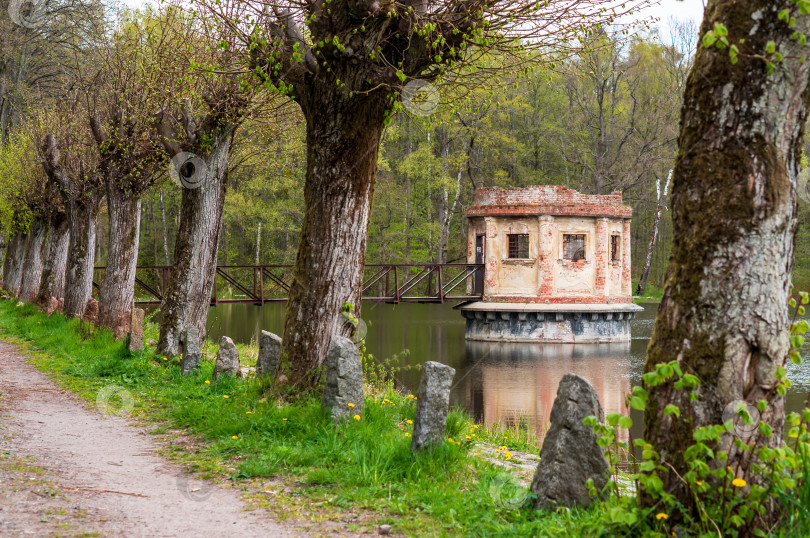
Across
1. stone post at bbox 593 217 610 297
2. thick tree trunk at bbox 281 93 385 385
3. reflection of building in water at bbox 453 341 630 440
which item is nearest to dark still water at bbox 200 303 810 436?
reflection of building in water at bbox 453 341 630 440

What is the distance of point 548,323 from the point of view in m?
23.8

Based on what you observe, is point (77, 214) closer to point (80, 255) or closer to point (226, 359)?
point (80, 255)

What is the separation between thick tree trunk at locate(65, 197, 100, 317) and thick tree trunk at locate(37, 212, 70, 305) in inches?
127

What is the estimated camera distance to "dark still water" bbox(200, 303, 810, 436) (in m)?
13.4

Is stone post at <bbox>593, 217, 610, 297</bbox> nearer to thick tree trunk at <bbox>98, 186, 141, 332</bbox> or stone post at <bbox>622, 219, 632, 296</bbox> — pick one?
stone post at <bbox>622, 219, 632, 296</bbox>

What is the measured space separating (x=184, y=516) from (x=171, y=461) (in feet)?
4.59

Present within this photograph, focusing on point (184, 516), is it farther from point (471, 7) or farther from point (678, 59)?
point (678, 59)

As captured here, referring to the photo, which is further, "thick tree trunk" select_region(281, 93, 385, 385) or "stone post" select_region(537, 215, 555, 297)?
"stone post" select_region(537, 215, 555, 297)

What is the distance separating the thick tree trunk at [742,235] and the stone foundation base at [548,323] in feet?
66.7

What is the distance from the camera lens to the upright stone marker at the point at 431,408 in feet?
16.1

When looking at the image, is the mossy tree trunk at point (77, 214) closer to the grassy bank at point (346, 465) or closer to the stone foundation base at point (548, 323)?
the grassy bank at point (346, 465)

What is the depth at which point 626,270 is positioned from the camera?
2608cm

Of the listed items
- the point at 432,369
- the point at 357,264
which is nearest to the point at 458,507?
the point at 432,369

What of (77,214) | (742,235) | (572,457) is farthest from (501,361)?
(742,235)
